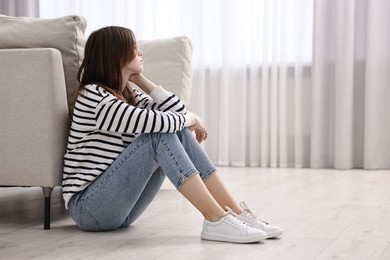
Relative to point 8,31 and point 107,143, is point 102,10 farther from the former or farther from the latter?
point 107,143

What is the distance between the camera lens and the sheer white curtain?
4621 millimetres

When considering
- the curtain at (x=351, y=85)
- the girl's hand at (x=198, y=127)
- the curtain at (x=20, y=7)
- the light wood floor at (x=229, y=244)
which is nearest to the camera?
the light wood floor at (x=229, y=244)

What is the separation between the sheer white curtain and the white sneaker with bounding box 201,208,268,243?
107 inches

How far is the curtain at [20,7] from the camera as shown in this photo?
5324 mm

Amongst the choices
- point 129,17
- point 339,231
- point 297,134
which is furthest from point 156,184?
point 129,17

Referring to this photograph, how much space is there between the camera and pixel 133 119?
6.31 feet

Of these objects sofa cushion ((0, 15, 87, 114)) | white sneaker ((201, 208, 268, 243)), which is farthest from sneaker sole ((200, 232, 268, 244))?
sofa cushion ((0, 15, 87, 114))

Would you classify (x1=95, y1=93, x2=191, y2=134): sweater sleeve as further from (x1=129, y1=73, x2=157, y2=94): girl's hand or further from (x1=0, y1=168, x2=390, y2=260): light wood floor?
(x1=0, y1=168, x2=390, y2=260): light wood floor

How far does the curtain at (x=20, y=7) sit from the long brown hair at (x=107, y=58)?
3460 mm

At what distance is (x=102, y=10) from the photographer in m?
5.20

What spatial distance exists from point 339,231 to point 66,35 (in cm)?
112

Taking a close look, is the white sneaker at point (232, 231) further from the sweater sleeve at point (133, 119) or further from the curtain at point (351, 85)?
the curtain at point (351, 85)

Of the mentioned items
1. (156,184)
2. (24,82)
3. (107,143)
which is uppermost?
(24,82)

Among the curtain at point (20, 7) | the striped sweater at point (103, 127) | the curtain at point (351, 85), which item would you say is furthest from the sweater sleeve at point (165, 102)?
the curtain at point (20, 7)
